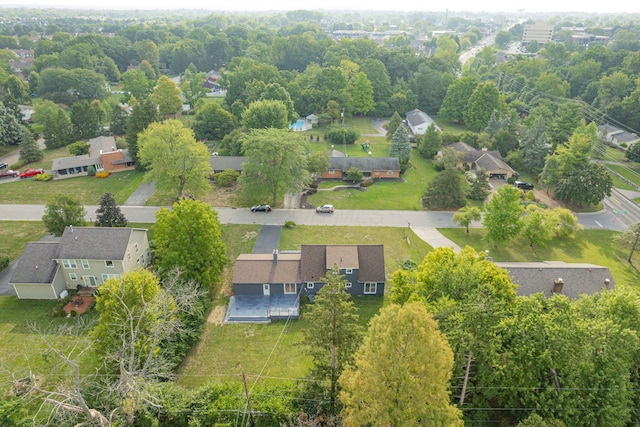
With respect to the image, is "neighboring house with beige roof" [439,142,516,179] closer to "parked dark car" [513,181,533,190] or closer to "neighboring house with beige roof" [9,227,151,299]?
"parked dark car" [513,181,533,190]

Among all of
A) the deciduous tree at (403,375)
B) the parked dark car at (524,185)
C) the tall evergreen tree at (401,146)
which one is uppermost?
the deciduous tree at (403,375)

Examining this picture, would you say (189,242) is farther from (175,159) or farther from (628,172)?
(628,172)

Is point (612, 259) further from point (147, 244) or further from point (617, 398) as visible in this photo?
point (147, 244)

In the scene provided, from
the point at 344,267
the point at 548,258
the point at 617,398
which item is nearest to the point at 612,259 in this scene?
the point at 548,258

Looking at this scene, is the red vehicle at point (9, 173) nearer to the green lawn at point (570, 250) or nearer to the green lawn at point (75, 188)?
the green lawn at point (75, 188)

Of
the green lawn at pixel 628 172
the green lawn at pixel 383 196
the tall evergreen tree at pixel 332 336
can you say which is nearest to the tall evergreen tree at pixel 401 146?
the green lawn at pixel 383 196

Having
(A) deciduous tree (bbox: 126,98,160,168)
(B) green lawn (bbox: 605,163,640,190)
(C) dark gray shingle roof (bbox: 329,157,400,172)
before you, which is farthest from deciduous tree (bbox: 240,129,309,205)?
(B) green lawn (bbox: 605,163,640,190)
